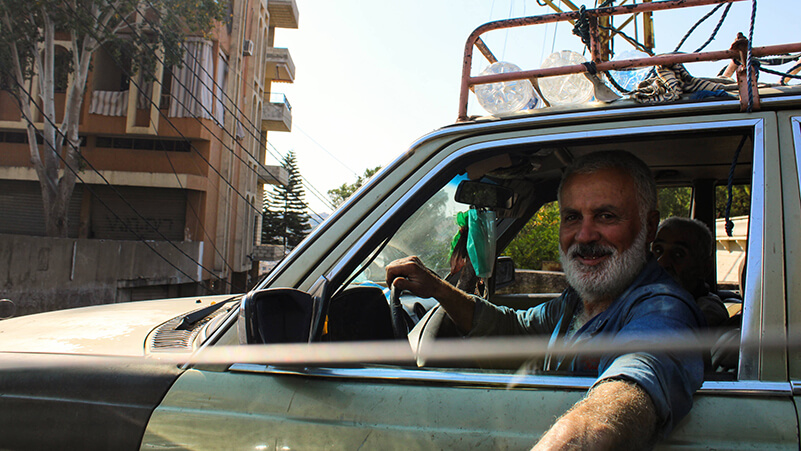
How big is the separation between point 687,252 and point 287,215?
147 feet

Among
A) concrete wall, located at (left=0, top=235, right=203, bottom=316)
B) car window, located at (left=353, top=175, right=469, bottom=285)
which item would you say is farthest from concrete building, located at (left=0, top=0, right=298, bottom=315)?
car window, located at (left=353, top=175, right=469, bottom=285)

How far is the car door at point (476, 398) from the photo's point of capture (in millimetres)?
1091

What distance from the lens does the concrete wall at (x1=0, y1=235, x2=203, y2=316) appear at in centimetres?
1174

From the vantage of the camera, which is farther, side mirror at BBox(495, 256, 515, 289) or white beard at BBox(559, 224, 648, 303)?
side mirror at BBox(495, 256, 515, 289)

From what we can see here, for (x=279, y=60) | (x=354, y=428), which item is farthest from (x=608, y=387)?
(x=279, y=60)

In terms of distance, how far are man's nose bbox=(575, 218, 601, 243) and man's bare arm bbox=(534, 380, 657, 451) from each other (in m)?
0.62

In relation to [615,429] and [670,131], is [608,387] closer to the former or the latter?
[615,429]

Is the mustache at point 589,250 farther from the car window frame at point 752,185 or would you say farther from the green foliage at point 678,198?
the green foliage at point 678,198

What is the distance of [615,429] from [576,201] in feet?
2.69

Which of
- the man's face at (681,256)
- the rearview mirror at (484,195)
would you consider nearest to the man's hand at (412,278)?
the rearview mirror at (484,195)

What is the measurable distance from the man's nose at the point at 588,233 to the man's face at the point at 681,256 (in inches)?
46.9

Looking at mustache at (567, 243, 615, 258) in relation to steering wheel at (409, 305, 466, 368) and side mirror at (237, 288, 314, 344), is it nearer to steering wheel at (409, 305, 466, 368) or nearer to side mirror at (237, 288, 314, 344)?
steering wheel at (409, 305, 466, 368)

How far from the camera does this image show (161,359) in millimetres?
1424

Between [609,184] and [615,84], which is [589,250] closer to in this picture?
[609,184]
